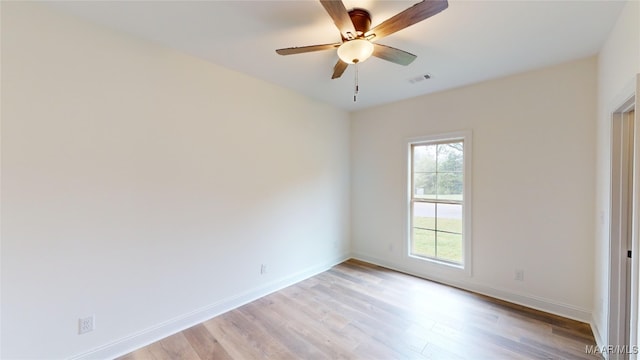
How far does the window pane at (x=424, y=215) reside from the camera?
362 centimetres

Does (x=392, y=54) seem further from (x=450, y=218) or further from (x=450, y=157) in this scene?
(x=450, y=218)

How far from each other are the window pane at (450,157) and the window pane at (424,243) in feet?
3.04

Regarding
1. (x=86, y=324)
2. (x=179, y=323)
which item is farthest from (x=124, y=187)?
(x=179, y=323)

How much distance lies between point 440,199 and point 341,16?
2841 millimetres

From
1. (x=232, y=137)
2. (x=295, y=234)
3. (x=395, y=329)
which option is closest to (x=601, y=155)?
(x=395, y=329)

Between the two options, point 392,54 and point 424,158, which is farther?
point 424,158

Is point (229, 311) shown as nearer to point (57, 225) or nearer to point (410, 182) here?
point (57, 225)

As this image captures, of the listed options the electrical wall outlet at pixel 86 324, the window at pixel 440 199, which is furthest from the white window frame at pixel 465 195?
the electrical wall outlet at pixel 86 324

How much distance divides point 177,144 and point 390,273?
10.5 feet

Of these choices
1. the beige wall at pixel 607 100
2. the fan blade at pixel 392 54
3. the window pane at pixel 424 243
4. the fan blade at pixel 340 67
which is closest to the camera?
the beige wall at pixel 607 100

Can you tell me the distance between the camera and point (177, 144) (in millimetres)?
2396

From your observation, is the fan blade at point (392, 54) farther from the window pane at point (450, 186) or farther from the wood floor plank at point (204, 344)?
the wood floor plank at point (204, 344)

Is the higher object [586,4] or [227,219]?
[586,4]

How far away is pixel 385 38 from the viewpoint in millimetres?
2135
